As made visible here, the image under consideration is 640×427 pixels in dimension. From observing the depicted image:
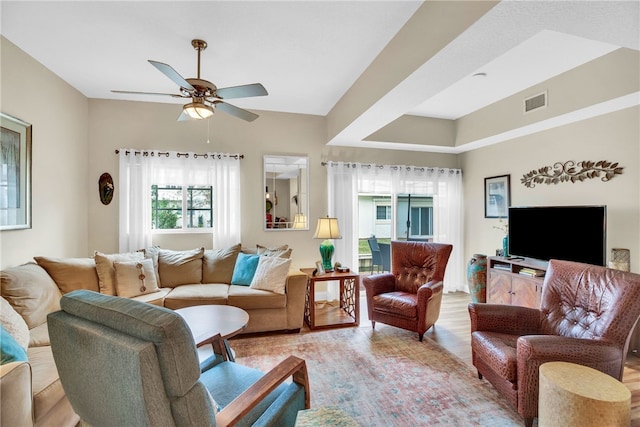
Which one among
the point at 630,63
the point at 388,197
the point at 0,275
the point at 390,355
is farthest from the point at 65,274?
the point at 630,63

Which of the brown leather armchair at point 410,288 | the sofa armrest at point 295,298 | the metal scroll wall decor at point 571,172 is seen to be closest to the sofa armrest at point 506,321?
the brown leather armchair at point 410,288

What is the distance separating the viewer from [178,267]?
3533 mm

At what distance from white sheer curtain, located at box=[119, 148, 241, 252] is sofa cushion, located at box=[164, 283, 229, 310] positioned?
90cm

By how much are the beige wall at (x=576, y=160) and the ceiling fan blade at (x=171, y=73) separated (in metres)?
3.91

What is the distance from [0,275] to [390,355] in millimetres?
3168

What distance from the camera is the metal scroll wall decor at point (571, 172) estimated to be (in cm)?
306

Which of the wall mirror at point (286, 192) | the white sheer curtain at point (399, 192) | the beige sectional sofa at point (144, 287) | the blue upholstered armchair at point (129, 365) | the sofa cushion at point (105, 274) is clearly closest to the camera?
the blue upholstered armchair at point (129, 365)

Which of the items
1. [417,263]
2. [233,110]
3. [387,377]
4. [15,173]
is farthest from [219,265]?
[417,263]

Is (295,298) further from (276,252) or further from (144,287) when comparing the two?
(144,287)

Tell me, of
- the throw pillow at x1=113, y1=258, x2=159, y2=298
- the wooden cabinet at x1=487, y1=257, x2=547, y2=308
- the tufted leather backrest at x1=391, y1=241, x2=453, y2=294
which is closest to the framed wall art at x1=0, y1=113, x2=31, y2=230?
the throw pillow at x1=113, y1=258, x2=159, y2=298

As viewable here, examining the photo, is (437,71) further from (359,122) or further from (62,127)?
(62,127)

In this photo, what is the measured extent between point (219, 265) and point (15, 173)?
2.03m

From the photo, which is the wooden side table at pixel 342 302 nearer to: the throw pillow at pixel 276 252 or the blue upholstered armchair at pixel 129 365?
the throw pillow at pixel 276 252

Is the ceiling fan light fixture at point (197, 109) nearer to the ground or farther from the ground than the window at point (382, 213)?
farther from the ground
